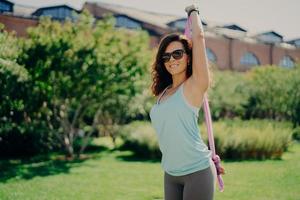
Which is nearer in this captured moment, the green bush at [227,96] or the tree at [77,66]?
the tree at [77,66]

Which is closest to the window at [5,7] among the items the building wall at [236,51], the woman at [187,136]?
the building wall at [236,51]

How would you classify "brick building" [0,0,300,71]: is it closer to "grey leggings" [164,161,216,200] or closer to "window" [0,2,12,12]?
"window" [0,2,12,12]

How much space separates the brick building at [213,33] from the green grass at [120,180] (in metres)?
23.8

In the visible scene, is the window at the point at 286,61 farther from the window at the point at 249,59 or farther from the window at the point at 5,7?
the window at the point at 5,7

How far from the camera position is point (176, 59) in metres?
3.27

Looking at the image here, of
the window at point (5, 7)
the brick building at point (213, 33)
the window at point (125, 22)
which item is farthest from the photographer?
the window at point (125, 22)

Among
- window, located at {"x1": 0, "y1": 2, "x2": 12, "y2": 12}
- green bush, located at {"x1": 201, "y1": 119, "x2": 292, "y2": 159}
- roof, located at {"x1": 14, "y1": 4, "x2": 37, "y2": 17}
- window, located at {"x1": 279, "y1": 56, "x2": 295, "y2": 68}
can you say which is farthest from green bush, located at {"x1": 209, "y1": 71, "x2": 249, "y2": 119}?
window, located at {"x1": 279, "y1": 56, "x2": 295, "y2": 68}

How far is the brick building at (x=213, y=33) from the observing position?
38.3 m

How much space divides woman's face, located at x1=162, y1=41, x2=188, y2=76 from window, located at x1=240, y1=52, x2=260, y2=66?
50079mm

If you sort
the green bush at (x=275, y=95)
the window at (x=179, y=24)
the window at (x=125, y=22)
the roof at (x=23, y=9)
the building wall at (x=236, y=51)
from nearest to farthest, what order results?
the green bush at (x=275, y=95), the roof at (x=23, y=9), the window at (x=125, y=22), the window at (x=179, y=24), the building wall at (x=236, y=51)

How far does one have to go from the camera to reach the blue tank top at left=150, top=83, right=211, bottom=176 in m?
3.02

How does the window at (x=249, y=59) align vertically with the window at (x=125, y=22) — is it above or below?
below

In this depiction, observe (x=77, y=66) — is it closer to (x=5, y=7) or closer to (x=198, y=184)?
(x=198, y=184)

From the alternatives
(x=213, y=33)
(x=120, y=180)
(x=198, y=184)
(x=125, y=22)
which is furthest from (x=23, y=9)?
(x=198, y=184)
